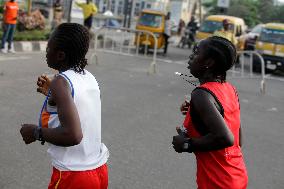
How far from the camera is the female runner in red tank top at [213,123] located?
2387 mm

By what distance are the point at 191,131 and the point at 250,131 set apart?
5893 millimetres

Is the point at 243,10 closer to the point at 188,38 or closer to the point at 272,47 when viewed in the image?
the point at 188,38

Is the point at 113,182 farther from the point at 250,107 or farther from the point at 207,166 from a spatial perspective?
the point at 250,107

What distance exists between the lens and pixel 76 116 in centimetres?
230

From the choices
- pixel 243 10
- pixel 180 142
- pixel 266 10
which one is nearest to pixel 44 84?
pixel 180 142

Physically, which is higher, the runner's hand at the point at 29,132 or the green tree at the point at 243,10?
the green tree at the point at 243,10

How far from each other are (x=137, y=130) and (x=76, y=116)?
486 centimetres

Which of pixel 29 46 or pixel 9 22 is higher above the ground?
pixel 9 22

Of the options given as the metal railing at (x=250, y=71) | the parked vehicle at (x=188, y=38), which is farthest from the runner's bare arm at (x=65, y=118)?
the parked vehicle at (x=188, y=38)

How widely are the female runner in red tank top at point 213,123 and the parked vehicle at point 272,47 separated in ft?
57.3

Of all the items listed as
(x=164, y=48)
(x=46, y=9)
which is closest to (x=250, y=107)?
(x=164, y=48)

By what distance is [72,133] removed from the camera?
7.50 feet

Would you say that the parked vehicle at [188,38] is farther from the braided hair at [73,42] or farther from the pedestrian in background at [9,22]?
the braided hair at [73,42]

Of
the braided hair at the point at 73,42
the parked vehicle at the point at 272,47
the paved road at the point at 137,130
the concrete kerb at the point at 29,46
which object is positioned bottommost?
the paved road at the point at 137,130
